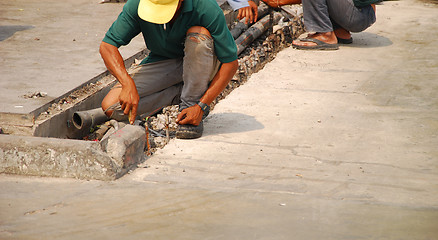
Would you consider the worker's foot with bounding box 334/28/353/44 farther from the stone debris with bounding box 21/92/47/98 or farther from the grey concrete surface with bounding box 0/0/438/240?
the stone debris with bounding box 21/92/47/98

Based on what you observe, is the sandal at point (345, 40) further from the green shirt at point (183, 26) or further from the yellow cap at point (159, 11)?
the yellow cap at point (159, 11)

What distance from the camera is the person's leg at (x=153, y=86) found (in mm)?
4171

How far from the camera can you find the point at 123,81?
3.80m

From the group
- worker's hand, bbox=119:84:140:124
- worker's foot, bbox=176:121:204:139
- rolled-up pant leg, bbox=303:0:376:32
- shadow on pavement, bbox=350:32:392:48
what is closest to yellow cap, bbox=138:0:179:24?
worker's hand, bbox=119:84:140:124

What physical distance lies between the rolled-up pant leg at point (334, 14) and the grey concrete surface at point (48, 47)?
1926 mm

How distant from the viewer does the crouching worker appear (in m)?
3.79

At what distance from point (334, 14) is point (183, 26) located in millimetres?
3002

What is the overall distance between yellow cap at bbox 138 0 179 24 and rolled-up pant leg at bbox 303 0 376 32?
3.02 meters

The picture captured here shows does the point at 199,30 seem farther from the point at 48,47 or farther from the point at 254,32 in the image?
the point at 254,32

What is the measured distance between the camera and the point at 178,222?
2.76 meters

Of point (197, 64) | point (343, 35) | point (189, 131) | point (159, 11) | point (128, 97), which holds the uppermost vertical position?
point (159, 11)

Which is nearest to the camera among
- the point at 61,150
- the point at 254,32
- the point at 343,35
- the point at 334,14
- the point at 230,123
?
the point at 61,150

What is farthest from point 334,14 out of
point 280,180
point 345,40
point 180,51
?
point 280,180

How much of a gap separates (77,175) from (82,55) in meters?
2.11
